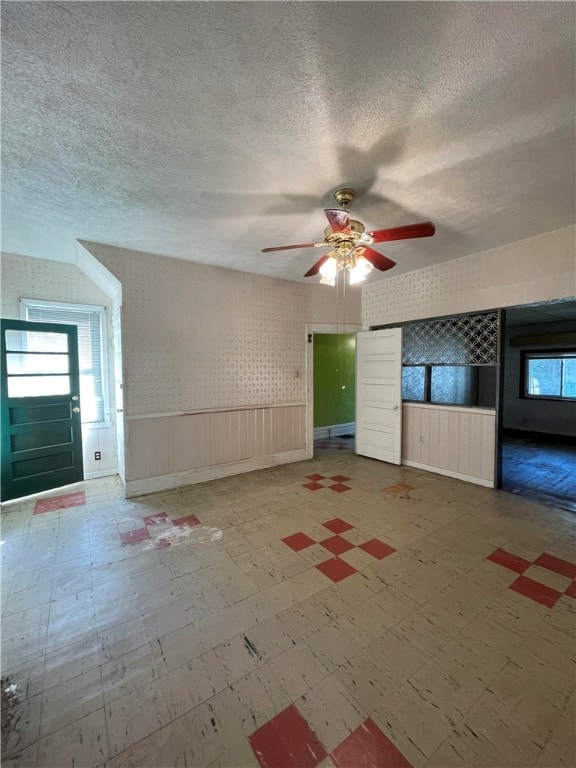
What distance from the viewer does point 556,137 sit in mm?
1737

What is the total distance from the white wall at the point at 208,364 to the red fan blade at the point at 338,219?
230cm

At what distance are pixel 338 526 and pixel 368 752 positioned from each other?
64.2 inches

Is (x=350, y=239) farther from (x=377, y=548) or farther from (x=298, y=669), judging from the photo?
(x=298, y=669)

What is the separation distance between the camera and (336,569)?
2164 millimetres

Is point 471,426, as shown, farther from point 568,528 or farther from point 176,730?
point 176,730

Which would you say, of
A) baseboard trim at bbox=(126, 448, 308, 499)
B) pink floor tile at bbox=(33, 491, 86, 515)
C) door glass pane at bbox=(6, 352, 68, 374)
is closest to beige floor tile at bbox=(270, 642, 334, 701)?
baseboard trim at bbox=(126, 448, 308, 499)

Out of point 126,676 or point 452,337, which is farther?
point 452,337

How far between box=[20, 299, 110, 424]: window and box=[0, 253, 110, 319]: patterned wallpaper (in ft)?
0.45

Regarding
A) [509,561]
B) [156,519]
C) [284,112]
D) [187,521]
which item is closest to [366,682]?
[509,561]

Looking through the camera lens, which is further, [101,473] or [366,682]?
[101,473]

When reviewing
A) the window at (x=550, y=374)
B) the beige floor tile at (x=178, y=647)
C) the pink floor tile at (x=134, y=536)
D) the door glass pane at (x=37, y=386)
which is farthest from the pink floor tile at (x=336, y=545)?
the window at (x=550, y=374)

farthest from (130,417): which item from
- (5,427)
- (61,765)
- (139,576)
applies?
(61,765)

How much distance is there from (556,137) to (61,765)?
3.70 m

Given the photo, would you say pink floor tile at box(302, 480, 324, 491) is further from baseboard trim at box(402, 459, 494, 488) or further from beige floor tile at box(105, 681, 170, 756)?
beige floor tile at box(105, 681, 170, 756)
